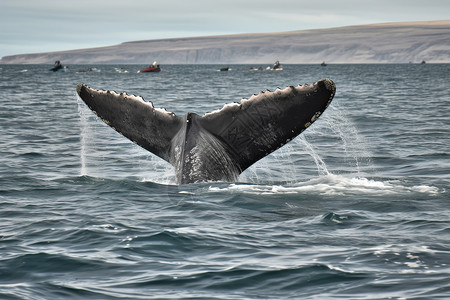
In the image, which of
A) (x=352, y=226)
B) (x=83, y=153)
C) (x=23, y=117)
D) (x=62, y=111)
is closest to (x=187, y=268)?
(x=352, y=226)

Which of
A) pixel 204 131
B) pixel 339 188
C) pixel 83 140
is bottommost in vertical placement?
pixel 83 140

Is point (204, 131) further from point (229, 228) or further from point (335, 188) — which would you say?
point (335, 188)

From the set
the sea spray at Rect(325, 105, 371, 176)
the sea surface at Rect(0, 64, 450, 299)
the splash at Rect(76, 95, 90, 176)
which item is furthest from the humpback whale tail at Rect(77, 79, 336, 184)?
the sea spray at Rect(325, 105, 371, 176)

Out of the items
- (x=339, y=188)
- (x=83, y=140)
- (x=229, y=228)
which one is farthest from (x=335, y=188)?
(x=83, y=140)

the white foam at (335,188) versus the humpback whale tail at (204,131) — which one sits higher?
the humpback whale tail at (204,131)

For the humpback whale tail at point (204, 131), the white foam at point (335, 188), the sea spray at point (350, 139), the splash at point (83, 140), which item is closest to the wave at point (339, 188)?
the white foam at point (335, 188)

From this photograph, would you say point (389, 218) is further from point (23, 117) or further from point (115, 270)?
point (23, 117)

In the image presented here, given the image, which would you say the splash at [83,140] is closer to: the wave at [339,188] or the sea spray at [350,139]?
the wave at [339,188]

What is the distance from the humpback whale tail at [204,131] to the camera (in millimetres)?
8477

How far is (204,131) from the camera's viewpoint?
29.2 feet

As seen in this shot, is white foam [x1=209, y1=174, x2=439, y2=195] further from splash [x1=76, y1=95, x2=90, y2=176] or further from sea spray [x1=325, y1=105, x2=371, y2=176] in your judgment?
splash [x1=76, y1=95, x2=90, y2=176]

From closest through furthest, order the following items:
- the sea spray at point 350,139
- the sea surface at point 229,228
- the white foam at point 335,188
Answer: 1. the sea surface at point 229,228
2. the white foam at point 335,188
3. the sea spray at point 350,139

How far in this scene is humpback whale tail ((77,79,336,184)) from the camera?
8.48 m

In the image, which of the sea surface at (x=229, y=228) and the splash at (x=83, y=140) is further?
the splash at (x=83, y=140)
